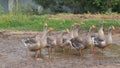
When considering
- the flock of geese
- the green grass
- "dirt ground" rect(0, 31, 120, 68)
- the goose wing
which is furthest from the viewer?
the green grass

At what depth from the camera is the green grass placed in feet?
59.8

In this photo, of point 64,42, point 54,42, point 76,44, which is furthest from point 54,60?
point 64,42

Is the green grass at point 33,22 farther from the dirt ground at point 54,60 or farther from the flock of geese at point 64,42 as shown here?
the flock of geese at point 64,42

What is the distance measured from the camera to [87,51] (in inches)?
544

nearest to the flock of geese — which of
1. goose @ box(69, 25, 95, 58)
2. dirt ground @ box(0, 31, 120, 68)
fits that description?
goose @ box(69, 25, 95, 58)

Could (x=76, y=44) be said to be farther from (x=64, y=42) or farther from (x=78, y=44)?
(x=64, y=42)

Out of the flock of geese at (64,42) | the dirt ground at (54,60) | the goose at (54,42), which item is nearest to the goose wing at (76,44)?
the flock of geese at (64,42)

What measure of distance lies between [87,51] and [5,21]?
6308 mm

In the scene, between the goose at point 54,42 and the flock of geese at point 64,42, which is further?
the goose at point 54,42

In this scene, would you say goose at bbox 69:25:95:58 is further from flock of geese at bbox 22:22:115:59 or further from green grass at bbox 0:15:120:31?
green grass at bbox 0:15:120:31

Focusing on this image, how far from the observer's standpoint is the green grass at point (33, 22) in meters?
18.2

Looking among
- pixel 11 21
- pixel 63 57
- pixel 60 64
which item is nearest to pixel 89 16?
pixel 11 21

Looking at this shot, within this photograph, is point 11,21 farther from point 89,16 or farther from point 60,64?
point 60,64

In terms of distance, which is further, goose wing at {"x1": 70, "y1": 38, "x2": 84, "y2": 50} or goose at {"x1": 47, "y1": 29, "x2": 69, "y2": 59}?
goose at {"x1": 47, "y1": 29, "x2": 69, "y2": 59}
